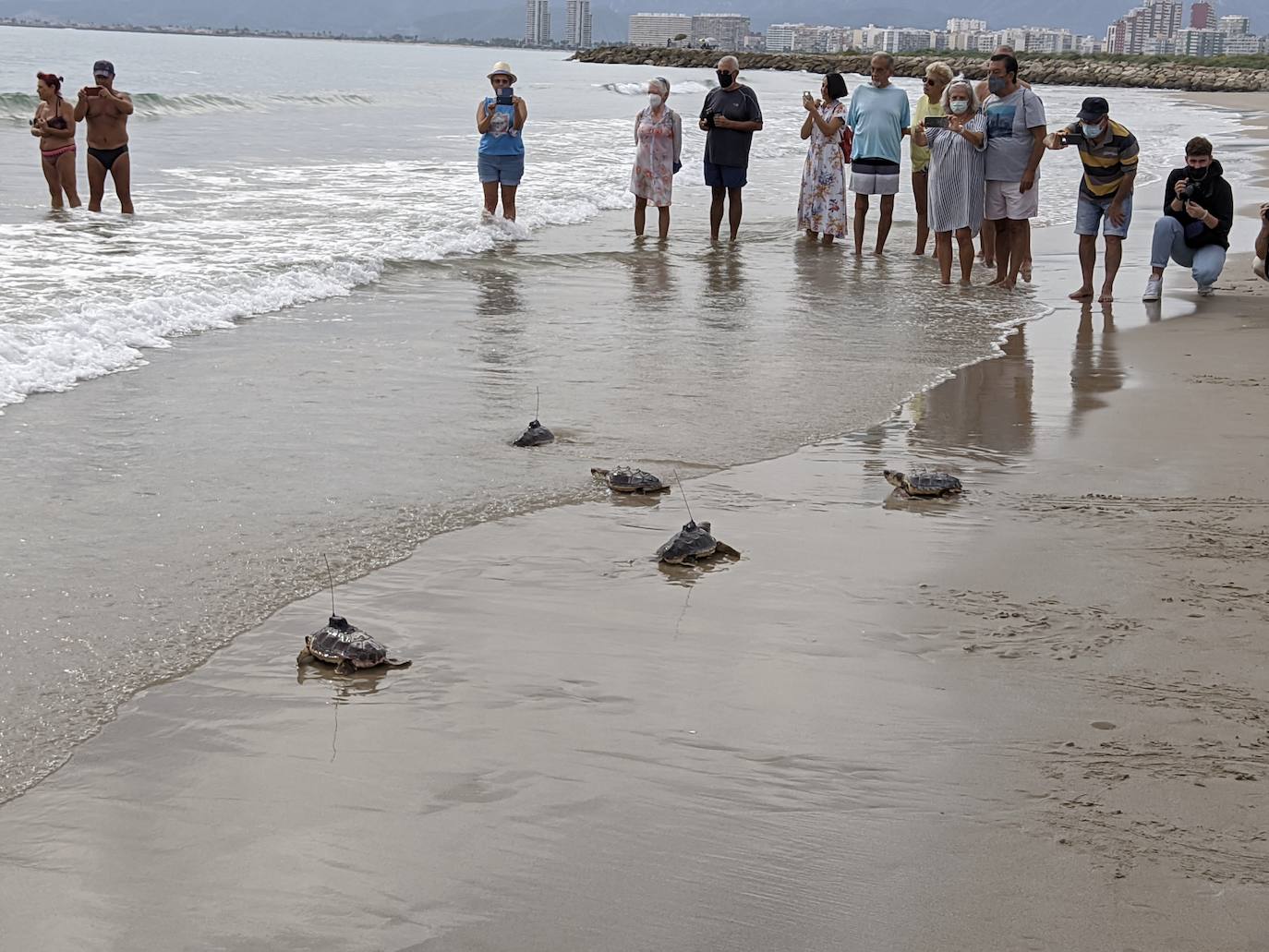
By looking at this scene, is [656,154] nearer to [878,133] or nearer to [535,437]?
[878,133]

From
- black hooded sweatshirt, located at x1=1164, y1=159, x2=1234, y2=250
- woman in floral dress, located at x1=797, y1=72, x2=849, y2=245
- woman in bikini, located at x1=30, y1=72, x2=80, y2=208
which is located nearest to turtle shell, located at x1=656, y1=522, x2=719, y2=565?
black hooded sweatshirt, located at x1=1164, y1=159, x2=1234, y2=250

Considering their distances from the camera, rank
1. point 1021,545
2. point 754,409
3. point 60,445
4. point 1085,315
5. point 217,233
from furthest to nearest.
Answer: point 217,233, point 1085,315, point 754,409, point 60,445, point 1021,545

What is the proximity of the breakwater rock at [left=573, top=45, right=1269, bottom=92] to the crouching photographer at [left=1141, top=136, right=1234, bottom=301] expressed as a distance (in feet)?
141

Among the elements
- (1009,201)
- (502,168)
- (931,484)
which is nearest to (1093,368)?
(1009,201)

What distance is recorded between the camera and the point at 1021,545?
15.1ft

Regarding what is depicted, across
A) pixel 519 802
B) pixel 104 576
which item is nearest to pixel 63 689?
pixel 104 576

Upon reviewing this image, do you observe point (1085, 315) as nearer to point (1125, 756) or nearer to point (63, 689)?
point (1125, 756)

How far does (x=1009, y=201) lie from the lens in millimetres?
10055

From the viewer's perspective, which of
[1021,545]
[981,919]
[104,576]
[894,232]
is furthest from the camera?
[894,232]

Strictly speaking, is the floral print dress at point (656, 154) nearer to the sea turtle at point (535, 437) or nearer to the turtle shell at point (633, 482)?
the sea turtle at point (535, 437)

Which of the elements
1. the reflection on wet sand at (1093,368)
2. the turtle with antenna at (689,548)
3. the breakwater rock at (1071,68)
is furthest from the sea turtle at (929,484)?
the breakwater rock at (1071,68)

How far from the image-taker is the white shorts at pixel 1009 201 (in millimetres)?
9977

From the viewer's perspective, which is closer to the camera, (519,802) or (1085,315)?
(519,802)

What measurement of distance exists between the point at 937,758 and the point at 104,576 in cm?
259
